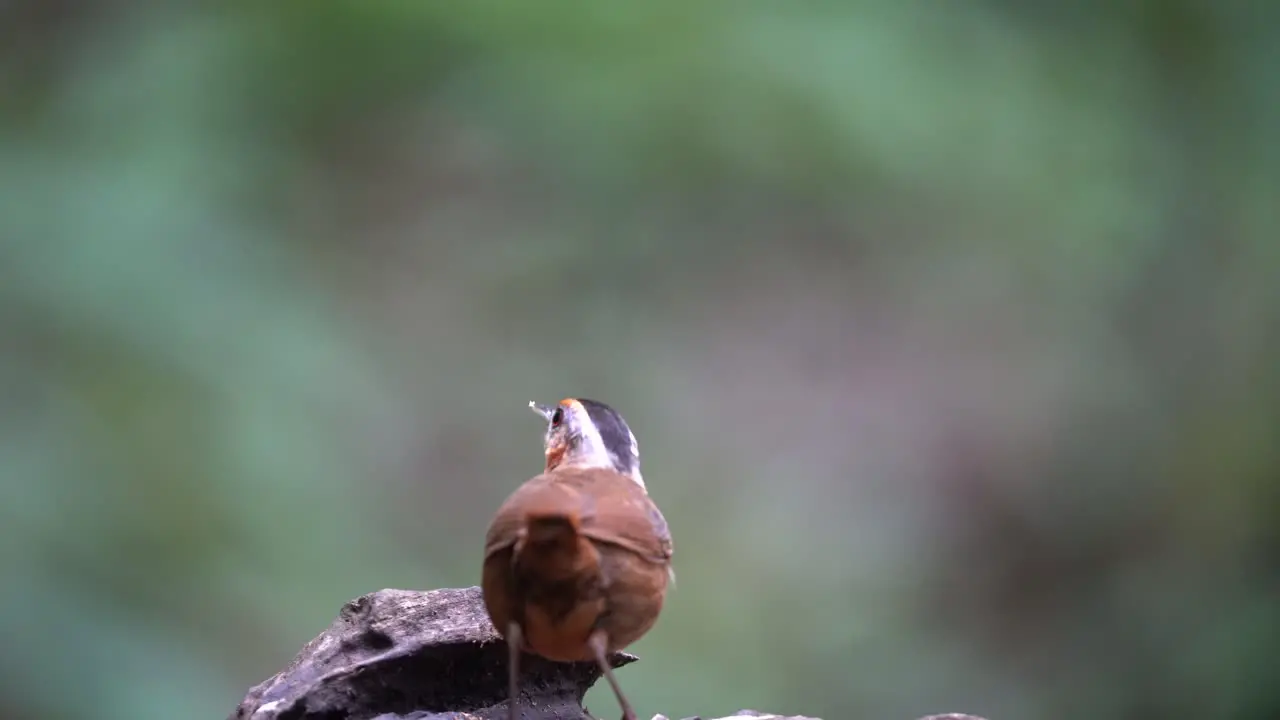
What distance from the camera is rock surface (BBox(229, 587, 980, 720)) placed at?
279cm

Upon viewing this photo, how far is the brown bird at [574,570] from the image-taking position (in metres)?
2.49

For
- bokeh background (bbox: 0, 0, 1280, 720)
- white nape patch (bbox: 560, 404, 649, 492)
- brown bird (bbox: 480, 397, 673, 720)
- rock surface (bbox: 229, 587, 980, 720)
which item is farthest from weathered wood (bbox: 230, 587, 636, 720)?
bokeh background (bbox: 0, 0, 1280, 720)

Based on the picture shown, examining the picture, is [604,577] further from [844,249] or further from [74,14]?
[74,14]

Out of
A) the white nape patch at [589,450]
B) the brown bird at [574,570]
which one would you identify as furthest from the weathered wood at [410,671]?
the white nape patch at [589,450]

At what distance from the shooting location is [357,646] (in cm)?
290

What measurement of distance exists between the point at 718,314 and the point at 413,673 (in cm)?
255

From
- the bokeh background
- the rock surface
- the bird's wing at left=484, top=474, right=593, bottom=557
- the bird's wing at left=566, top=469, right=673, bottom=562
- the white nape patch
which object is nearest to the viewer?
the bird's wing at left=484, top=474, right=593, bottom=557

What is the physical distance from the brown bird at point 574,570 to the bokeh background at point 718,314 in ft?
6.45

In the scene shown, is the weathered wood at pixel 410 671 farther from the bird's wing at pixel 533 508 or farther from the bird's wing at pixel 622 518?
the bird's wing at pixel 622 518

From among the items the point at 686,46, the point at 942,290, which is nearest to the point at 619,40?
the point at 686,46

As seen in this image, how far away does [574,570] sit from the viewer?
Result: 251 cm

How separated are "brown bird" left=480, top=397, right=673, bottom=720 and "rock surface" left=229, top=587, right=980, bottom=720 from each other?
0.31 m

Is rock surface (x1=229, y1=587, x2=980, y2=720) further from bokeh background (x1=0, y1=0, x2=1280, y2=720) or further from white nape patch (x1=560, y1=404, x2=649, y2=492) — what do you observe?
bokeh background (x1=0, y1=0, x2=1280, y2=720)

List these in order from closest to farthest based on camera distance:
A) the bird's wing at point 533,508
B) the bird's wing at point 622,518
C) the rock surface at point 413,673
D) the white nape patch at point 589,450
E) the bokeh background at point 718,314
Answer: the bird's wing at point 533,508, the bird's wing at point 622,518, the rock surface at point 413,673, the white nape patch at point 589,450, the bokeh background at point 718,314
